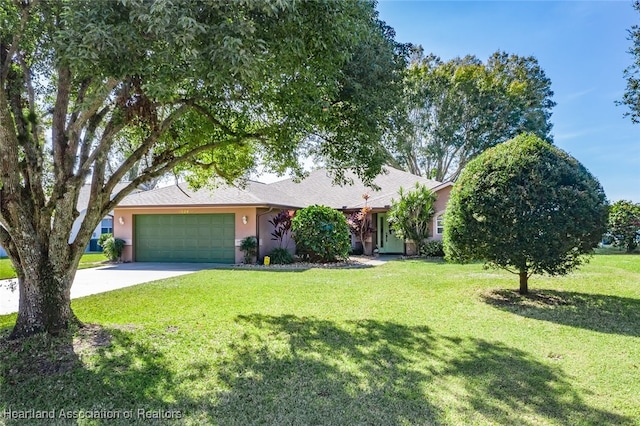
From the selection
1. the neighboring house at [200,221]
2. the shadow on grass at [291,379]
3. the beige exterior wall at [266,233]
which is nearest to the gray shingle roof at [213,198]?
the neighboring house at [200,221]

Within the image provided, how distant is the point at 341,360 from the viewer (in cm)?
507

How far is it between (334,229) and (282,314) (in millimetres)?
9000

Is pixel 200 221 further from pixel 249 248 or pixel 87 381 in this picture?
pixel 87 381

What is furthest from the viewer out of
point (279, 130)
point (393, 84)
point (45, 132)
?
point (45, 132)

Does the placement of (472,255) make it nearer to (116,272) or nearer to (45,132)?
(45,132)

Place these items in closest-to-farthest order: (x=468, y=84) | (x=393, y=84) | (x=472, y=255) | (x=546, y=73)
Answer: (x=393, y=84)
(x=472, y=255)
(x=468, y=84)
(x=546, y=73)

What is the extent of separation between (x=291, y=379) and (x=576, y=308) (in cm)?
606

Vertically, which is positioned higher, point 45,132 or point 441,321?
point 45,132

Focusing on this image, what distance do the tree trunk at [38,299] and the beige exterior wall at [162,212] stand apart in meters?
11.3

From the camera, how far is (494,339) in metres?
5.93

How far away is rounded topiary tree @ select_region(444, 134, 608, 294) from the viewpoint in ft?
25.2

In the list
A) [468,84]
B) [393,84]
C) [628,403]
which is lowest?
[628,403]

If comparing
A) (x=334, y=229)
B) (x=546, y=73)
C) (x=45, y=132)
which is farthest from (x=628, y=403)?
(x=546, y=73)

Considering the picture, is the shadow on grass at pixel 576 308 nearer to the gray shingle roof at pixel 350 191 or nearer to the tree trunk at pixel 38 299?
the tree trunk at pixel 38 299
